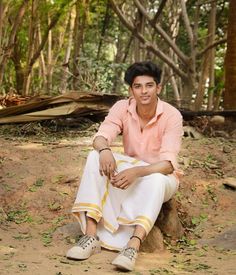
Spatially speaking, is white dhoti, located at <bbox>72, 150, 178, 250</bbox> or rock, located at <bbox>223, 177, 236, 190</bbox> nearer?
white dhoti, located at <bbox>72, 150, 178, 250</bbox>

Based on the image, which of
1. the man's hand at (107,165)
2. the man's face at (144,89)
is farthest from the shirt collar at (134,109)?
the man's hand at (107,165)

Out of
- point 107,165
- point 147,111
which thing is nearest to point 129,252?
point 107,165

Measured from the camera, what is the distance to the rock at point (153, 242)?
337cm

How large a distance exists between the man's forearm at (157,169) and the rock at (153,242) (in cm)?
47

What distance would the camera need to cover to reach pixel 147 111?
135 inches

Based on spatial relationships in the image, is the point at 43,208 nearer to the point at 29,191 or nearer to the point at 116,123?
the point at 29,191

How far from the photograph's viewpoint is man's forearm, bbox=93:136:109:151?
3332 millimetres

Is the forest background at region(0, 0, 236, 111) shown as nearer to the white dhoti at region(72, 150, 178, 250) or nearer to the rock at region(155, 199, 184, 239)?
the rock at region(155, 199, 184, 239)

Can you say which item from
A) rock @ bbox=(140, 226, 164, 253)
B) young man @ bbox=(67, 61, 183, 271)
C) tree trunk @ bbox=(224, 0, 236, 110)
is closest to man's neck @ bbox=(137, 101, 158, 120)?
young man @ bbox=(67, 61, 183, 271)

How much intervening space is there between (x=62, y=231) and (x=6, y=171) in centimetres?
110

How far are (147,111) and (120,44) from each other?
13.2m

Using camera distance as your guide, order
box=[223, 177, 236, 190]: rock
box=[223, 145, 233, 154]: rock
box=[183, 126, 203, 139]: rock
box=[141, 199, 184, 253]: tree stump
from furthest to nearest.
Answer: box=[183, 126, 203, 139]: rock < box=[223, 145, 233, 154]: rock < box=[223, 177, 236, 190]: rock < box=[141, 199, 184, 253]: tree stump

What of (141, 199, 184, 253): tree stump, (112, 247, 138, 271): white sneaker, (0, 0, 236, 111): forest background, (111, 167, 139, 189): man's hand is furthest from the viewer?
(0, 0, 236, 111): forest background

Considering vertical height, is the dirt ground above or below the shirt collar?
below
